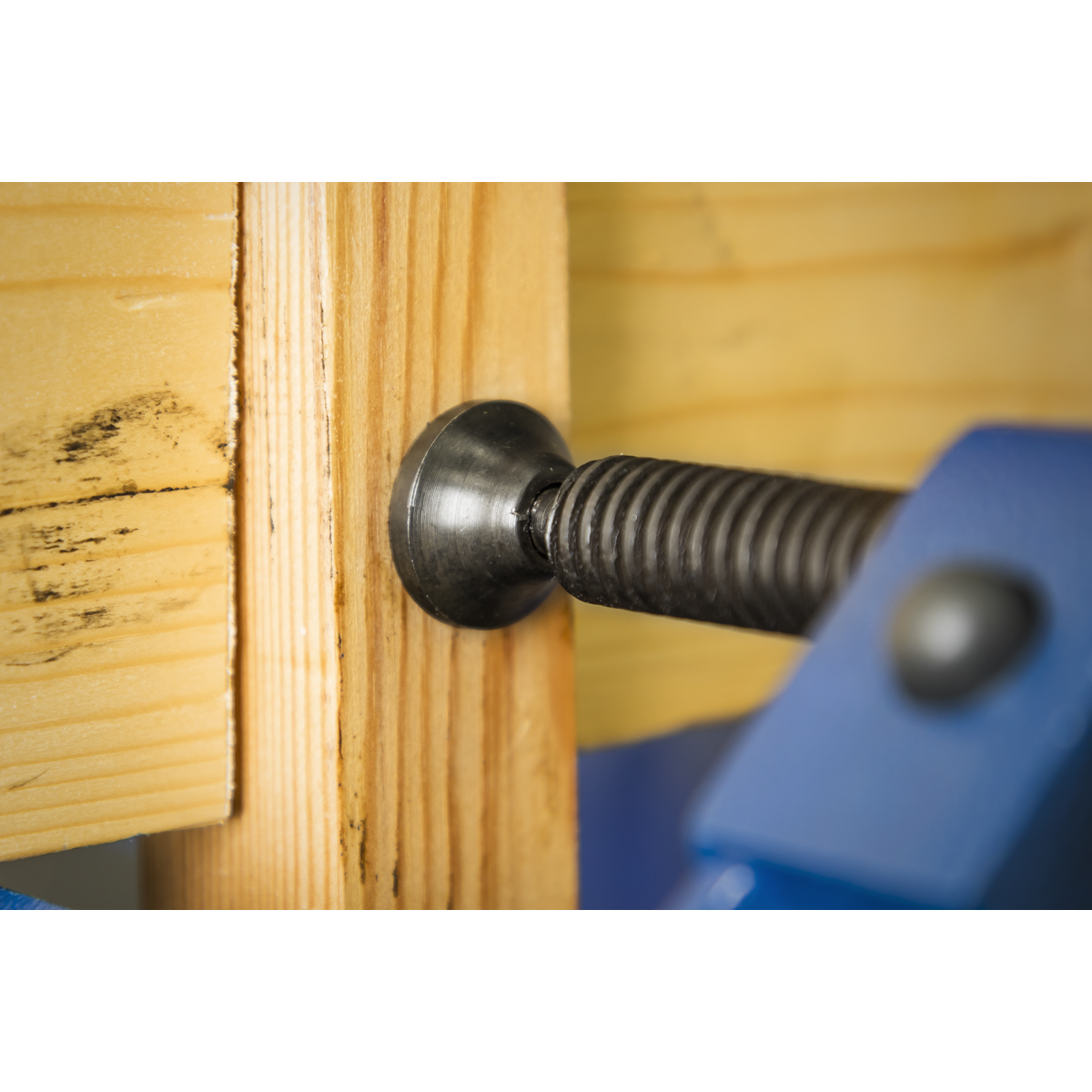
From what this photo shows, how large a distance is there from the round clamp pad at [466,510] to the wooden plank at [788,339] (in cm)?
19

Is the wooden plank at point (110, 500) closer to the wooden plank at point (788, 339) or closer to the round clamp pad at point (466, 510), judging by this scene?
the round clamp pad at point (466, 510)

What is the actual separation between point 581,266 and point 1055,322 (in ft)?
1.23

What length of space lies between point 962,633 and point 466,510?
0.23m

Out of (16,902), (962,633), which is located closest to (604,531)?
(962,633)

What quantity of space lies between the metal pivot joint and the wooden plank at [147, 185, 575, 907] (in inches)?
0.7

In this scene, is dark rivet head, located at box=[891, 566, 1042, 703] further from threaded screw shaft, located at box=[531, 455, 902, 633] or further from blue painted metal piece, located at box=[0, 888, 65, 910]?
blue painted metal piece, located at box=[0, 888, 65, 910]

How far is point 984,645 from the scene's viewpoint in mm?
227

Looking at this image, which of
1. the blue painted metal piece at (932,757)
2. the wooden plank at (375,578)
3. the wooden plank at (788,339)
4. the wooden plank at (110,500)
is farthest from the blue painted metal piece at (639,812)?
the blue painted metal piece at (932,757)

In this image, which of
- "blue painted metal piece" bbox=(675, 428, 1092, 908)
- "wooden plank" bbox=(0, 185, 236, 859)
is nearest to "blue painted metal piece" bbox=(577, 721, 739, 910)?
"wooden plank" bbox=(0, 185, 236, 859)

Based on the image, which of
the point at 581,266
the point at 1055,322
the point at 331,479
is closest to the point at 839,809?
the point at 331,479

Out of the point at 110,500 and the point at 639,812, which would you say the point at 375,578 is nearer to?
the point at 110,500

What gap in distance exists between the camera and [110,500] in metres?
0.42

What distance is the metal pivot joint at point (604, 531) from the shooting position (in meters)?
0.32

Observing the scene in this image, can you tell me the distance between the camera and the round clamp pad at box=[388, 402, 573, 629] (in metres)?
0.42
